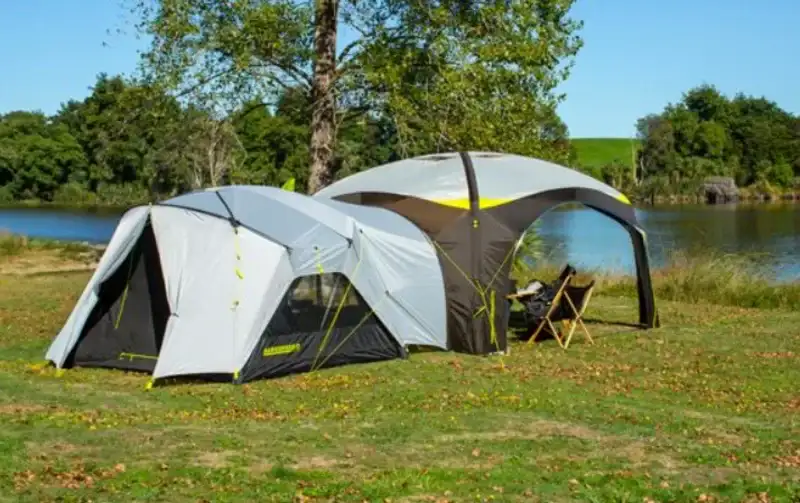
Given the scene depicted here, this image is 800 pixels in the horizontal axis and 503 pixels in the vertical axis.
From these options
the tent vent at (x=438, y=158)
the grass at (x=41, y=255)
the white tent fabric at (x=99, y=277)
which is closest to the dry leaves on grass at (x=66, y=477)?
the white tent fabric at (x=99, y=277)

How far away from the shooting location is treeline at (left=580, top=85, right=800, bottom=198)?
80113 mm

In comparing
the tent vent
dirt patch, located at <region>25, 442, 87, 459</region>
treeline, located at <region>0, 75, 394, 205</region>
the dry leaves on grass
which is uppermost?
treeline, located at <region>0, 75, 394, 205</region>

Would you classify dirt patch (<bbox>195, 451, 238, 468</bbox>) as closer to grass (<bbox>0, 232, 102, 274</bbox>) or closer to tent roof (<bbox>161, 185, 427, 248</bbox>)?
tent roof (<bbox>161, 185, 427, 248</bbox>)

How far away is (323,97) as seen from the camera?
1866 centimetres

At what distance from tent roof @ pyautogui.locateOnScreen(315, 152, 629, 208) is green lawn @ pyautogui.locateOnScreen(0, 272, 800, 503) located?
78.3 inches

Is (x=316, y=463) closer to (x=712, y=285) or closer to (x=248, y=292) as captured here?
(x=248, y=292)

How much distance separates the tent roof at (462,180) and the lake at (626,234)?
352 inches

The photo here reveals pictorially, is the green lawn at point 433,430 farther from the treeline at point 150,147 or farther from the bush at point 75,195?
the bush at point 75,195

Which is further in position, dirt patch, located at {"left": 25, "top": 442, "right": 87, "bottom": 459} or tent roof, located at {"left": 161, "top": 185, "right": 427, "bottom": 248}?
tent roof, located at {"left": 161, "top": 185, "right": 427, "bottom": 248}

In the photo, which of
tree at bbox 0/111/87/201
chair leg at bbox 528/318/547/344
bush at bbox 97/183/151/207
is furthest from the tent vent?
tree at bbox 0/111/87/201

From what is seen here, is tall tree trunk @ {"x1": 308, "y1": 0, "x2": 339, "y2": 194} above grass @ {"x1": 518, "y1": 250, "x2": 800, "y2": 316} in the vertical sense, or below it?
above

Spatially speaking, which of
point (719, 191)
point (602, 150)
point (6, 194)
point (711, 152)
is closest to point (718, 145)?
point (711, 152)

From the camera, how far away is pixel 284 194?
11875mm

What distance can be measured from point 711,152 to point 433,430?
81.1 metres
